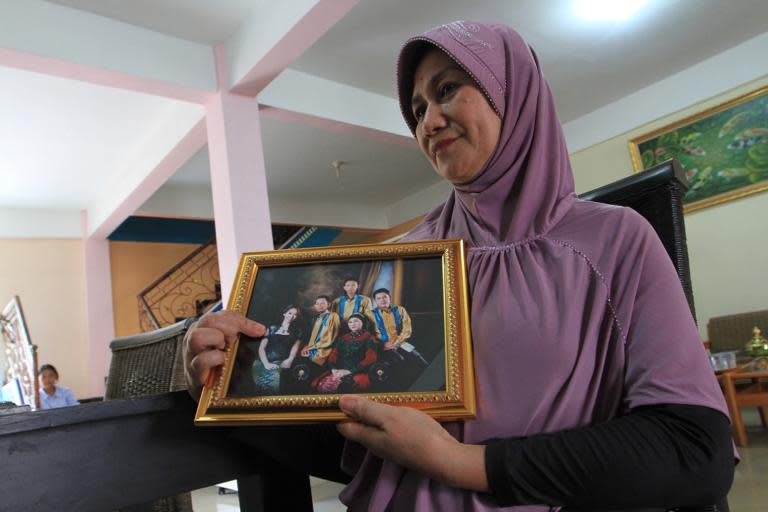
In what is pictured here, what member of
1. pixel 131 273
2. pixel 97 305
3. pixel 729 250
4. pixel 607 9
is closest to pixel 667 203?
pixel 607 9

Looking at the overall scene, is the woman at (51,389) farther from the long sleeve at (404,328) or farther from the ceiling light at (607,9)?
the long sleeve at (404,328)

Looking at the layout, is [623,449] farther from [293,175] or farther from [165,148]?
[293,175]

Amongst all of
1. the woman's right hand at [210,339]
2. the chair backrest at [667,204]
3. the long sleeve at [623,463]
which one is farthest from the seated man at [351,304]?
the chair backrest at [667,204]

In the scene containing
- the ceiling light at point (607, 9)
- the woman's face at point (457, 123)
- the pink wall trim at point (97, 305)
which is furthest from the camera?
the pink wall trim at point (97, 305)

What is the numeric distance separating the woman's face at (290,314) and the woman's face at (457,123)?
383 millimetres

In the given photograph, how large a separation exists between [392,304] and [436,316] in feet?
0.25

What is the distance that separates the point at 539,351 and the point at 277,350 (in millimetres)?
410

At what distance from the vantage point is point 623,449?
745mm

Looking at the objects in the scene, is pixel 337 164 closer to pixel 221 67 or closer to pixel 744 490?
pixel 221 67

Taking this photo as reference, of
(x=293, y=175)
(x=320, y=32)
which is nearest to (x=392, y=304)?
(x=320, y=32)

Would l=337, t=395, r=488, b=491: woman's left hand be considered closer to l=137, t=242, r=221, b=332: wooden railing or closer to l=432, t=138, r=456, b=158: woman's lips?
l=432, t=138, r=456, b=158: woman's lips

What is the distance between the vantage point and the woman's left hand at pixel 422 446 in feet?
2.50

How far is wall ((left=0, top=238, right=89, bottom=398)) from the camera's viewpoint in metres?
7.57

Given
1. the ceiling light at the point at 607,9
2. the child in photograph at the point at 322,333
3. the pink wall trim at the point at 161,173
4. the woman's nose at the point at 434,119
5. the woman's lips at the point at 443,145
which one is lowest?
the child in photograph at the point at 322,333
